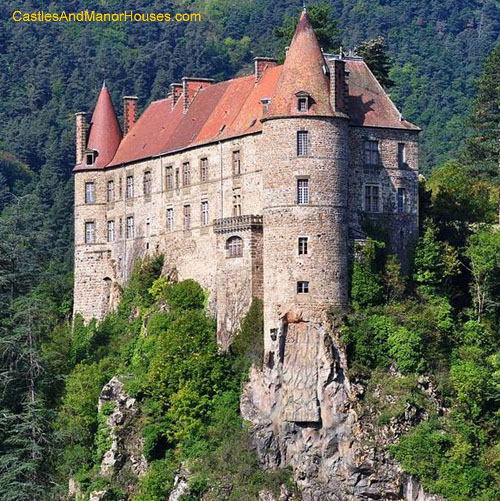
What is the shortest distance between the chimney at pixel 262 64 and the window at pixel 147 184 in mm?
7057

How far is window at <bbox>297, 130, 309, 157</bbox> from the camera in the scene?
71.9 meters

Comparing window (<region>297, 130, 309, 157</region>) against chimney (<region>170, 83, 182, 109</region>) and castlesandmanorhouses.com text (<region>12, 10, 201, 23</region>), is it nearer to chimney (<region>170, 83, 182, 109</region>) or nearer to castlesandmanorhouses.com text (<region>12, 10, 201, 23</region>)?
chimney (<region>170, 83, 182, 109</region>)

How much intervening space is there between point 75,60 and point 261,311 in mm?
85174

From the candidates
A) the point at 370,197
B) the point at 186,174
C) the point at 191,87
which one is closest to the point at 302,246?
the point at 370,197

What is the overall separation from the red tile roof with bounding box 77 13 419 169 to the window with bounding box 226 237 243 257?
14.6ft

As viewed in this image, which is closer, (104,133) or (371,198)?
(371,198)

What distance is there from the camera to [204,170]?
79125mm

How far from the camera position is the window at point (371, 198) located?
245 feet

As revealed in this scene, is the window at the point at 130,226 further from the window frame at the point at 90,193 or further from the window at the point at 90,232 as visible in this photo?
the window frame at the point at 90,193

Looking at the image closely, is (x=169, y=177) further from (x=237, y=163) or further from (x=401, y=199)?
(x=401, y=199)

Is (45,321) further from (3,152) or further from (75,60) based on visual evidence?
(75,60)

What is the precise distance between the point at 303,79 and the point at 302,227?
5740 mm

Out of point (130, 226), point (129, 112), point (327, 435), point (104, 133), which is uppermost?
point (129, 112)

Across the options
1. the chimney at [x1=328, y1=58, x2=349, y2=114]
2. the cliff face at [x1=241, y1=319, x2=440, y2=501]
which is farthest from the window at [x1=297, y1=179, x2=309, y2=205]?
the cliff face at [x1=241, y1=319, x2=440, y2=501]
